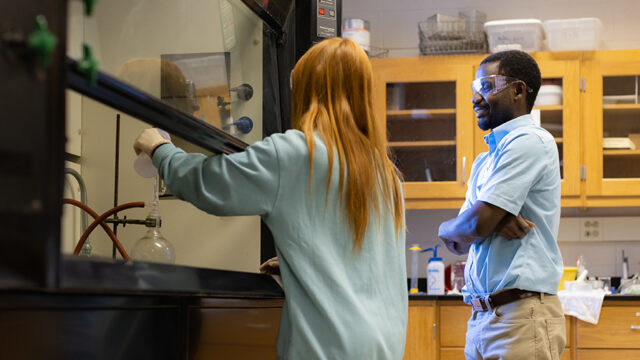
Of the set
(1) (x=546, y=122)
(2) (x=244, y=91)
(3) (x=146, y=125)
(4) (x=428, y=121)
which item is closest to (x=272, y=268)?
(2) (x=244, y=91)

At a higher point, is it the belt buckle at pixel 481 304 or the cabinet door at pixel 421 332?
the belt buckle at pixel 481 304

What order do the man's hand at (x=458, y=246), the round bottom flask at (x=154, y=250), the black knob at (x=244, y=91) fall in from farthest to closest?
the man's hand at (x=458, y=246) → the black knob at (x=244, y=91) → the round bottom flask at (x=154, y=250)

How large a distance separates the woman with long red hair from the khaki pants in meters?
0.71

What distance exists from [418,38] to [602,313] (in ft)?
6.11

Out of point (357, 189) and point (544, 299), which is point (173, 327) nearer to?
point (357, 189)

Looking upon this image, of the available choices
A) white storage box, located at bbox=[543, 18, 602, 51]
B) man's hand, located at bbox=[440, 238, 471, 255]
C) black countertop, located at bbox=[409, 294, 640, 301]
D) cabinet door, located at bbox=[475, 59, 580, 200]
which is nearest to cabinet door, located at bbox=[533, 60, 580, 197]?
cabinet door, located at bbox=[475, 59, 580, 200]

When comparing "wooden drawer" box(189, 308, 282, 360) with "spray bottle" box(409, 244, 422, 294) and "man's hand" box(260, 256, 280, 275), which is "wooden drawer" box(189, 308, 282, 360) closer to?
"man's hand" box(260, 256, 280, 275)

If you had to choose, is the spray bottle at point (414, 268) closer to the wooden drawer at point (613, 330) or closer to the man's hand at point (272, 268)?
the wooden drawer at point (613, 330)

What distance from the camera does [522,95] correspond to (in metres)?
2.06

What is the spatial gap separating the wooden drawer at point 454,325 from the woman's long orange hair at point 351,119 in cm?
212

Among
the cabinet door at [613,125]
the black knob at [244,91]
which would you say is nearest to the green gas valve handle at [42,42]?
the black knob at [244,91]

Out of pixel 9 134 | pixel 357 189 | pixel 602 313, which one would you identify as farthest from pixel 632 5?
pixel 9 134

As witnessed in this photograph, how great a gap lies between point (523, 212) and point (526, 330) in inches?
12.6

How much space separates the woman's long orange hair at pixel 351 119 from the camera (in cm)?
110
